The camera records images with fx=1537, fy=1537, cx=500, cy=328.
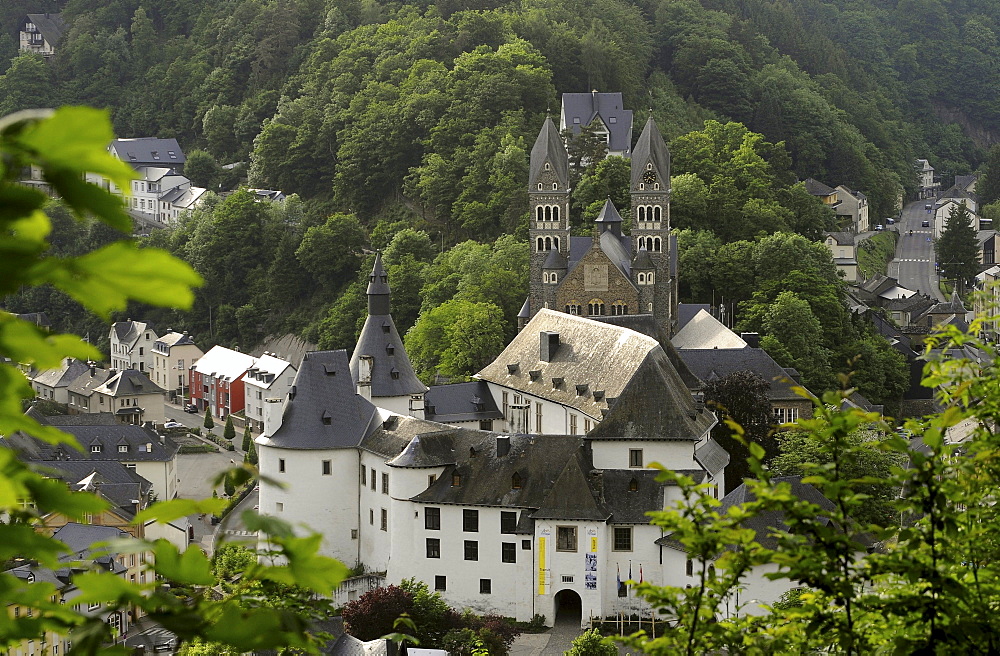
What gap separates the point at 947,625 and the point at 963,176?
161955 mm

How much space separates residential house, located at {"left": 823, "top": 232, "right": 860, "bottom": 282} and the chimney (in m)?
53.5

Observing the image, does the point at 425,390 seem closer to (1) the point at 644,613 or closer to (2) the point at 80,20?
(1) the point at 644,613

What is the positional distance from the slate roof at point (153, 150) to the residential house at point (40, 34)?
94.1 ft

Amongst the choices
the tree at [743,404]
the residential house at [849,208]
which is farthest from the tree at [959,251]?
the tree at [743,404]

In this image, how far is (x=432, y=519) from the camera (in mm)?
46094

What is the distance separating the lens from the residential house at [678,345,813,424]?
60.2 m

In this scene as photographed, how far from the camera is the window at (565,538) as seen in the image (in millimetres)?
44656

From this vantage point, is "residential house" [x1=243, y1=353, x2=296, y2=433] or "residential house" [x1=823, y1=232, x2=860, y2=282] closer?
"residential house" [x1=243, y1=353, x2=296, y2=433]

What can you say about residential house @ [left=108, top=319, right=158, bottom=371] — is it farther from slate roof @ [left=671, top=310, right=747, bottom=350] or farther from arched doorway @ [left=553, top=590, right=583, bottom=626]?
arched doorway @ [left=553, top=590, right=583, bottom=626]

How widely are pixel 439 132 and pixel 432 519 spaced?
57.0 m

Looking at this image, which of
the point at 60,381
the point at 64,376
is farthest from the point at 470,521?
the point at 60,381

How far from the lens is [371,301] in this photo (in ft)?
195

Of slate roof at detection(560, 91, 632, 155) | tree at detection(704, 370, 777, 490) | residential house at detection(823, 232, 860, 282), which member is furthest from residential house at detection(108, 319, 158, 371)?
tree at detection(704, 370, 777, 490)

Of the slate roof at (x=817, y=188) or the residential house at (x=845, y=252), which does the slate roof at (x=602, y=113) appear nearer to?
the residential house at (x=845, y=252)
